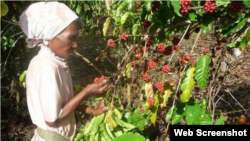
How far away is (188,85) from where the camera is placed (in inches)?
69.7

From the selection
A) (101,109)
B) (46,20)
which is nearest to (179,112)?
(101,109)

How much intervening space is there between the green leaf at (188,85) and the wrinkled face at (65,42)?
0.78 m

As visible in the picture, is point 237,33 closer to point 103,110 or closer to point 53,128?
point 103,110

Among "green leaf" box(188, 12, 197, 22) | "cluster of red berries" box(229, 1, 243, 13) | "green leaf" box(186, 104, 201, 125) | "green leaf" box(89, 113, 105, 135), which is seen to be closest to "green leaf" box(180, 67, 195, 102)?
"green leaf" box(186, 104, 201, 125)

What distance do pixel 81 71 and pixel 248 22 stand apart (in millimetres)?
5232

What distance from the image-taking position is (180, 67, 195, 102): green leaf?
1761 millimetres

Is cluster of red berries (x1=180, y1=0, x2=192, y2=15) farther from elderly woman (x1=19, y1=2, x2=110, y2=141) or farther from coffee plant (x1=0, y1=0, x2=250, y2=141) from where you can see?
elderly woman (x1=19, y1=2, x2=110, y2=141)

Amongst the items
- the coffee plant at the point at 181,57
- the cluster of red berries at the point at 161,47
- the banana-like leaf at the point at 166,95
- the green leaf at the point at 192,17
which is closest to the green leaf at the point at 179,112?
the coffee plant at the point at 181,57

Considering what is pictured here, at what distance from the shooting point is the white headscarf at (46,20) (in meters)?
1.84

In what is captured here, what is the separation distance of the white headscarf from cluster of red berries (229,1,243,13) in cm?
98

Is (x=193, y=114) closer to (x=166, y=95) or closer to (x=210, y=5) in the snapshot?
(x=166, y=95)

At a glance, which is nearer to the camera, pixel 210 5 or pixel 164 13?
pixel 210 5

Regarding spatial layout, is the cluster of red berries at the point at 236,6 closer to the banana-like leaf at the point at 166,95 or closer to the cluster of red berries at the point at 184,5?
the cluster of red berries at the point at 184,5

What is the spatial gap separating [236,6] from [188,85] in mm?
568
